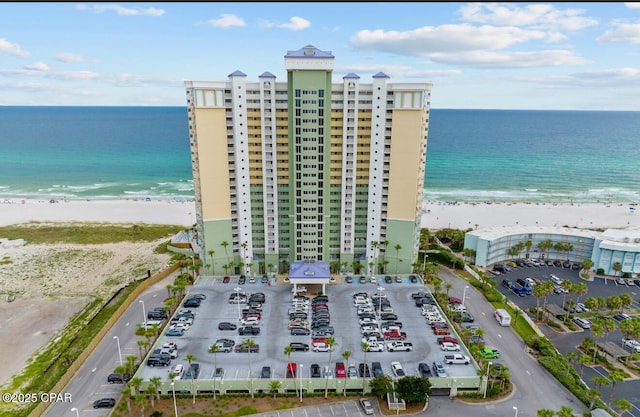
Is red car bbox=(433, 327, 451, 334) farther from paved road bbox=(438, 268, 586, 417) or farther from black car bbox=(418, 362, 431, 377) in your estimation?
black car bbox=(418, 362, 431, 377)

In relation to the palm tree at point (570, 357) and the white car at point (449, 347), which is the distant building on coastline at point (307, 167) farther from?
the palm tree at point (570, 357)

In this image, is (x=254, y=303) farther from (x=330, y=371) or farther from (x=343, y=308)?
(x=330, y=371)

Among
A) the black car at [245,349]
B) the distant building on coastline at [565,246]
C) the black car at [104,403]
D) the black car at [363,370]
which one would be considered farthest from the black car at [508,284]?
the black car at [104,403]

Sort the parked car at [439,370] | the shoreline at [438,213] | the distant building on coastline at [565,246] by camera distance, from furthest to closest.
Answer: the shoreline at [438,213]
the distant building on coastline at [565,246]
the parked car at [439,370]

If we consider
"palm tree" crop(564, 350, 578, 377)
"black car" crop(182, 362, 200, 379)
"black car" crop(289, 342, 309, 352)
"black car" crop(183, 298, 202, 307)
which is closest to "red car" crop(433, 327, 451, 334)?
"palm tree" crop(564, 350, 578, 377)

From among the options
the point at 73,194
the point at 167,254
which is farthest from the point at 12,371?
the point at 73,194

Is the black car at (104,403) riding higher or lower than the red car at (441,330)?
lower

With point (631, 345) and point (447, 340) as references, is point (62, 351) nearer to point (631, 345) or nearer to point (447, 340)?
point (447, 340)

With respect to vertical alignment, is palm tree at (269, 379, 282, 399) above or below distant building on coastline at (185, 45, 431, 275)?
below
